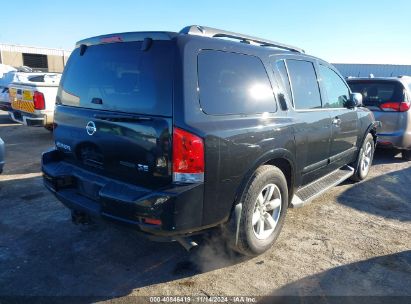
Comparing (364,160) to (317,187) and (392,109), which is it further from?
(317,187)

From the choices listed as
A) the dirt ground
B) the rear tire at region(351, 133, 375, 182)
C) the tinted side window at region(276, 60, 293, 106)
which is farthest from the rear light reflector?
the rear tire at region(351, 133, 375, 182)

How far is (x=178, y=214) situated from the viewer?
99.1 inches

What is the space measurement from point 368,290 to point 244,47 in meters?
2.34

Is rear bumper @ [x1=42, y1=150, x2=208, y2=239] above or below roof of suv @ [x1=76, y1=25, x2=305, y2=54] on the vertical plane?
below

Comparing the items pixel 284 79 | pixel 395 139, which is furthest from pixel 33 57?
pixel 284 79

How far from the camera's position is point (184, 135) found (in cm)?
246

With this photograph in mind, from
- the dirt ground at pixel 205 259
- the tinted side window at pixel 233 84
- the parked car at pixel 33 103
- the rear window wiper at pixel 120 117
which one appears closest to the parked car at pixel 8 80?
the parked car at pixel 33 103

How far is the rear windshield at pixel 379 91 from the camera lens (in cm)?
676

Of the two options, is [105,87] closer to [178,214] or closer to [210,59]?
[210,59]

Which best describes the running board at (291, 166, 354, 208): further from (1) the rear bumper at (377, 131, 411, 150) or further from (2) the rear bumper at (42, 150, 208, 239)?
(1) the rear bumper at (377, 131, 411, 150)

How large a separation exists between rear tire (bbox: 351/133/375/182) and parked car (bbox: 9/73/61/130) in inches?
251

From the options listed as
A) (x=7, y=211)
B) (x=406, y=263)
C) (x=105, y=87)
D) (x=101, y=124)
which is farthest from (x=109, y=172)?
(x=406, y=263)

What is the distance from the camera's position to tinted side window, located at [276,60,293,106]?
11.6 ft

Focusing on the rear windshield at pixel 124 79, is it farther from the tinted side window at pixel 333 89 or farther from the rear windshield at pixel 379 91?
the rear windshield at pixel 379 91
